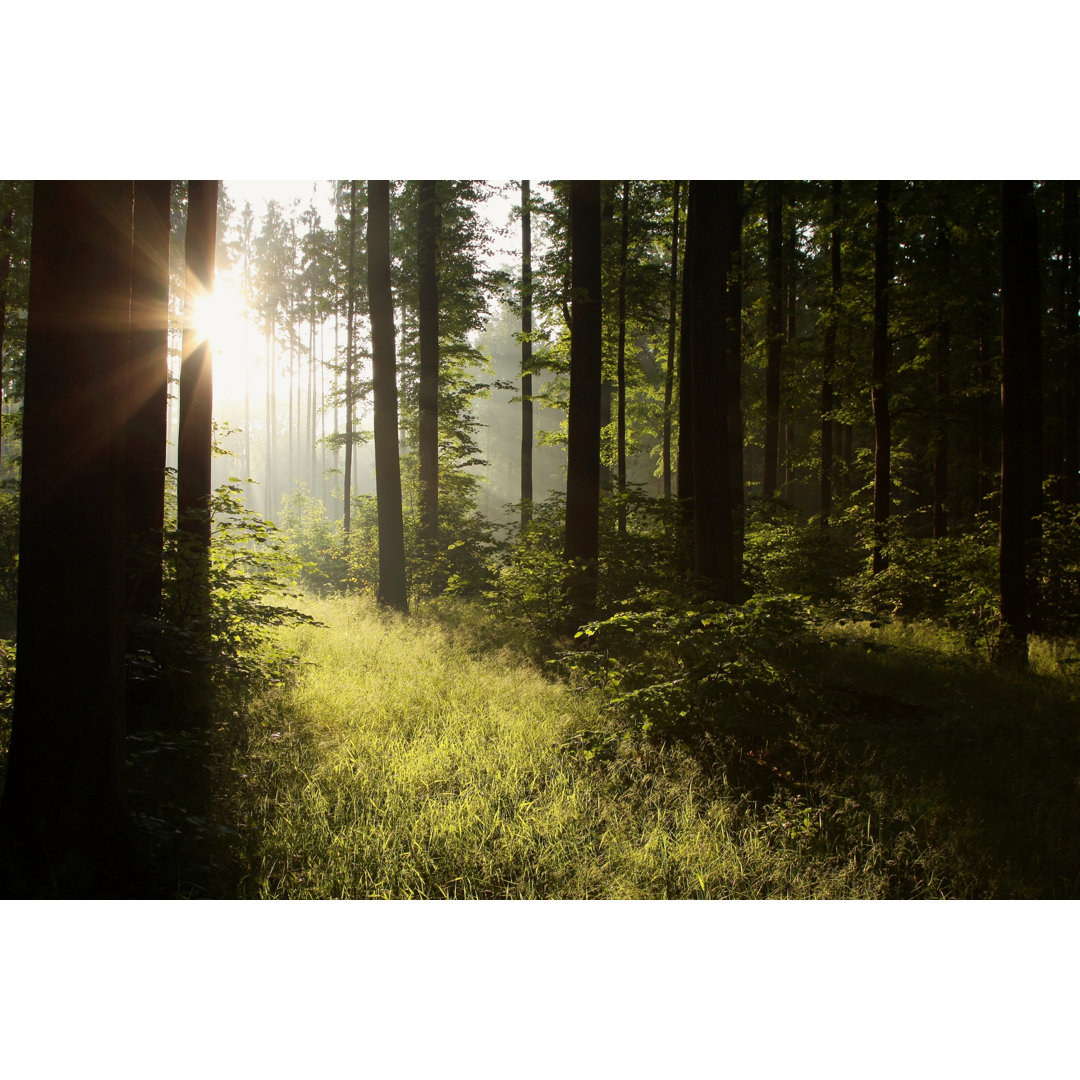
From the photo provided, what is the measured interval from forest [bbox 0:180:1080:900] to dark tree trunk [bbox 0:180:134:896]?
2 cm

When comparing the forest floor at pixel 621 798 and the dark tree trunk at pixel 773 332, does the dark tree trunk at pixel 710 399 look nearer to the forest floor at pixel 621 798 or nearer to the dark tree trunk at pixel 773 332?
the forest floor at pixel 621 798

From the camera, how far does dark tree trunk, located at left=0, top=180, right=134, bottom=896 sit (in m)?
3.09

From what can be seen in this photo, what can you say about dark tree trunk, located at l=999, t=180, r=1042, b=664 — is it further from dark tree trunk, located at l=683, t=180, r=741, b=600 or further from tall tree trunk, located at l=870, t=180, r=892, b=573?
dark tree trunk, located at l=683, t=180, r=741, b=600

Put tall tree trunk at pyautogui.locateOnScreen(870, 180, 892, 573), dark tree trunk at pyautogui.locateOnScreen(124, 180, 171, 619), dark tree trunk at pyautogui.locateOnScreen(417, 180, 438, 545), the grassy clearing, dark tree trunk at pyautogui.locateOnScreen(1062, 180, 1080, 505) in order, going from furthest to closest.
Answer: dark tree trunk at pyautogui.locateOnScreen(417, 180, 438, 545) → dark tree trunk at pyautogui.locateOnScreen(1062, 180, 1080, 505) → tall tree trunk at pyautogui.locateOnScreen(870, 180, 892, 573) → dark tree trunk at pyautogui.locateOnScreen(124, 180, 171, 619) → the grassy clearing

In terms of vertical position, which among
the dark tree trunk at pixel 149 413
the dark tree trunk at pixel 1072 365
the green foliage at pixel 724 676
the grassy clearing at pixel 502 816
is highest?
the dark tree trunk at pixel 1072 365

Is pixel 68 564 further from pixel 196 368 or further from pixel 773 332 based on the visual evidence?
pixel 773 332

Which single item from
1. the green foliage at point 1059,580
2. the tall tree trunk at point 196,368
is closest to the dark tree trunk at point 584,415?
the tall tree trunk at point 196,368

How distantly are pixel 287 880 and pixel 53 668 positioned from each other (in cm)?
162

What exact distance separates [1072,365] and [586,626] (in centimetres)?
1395

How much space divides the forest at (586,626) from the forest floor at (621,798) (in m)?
0.03

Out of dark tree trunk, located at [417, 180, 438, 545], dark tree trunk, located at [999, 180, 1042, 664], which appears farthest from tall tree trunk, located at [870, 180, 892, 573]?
dark tree trunk, located at [417, 180, 438, 545]

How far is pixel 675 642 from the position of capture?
551 cm

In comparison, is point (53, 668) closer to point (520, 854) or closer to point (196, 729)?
point (196, 729)

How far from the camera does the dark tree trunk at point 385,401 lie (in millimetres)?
12195
